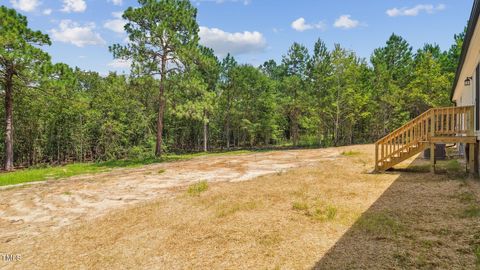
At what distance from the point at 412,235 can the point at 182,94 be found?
16.4 m

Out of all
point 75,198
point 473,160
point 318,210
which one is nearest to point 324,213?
point 318,210

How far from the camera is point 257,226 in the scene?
5.07 meters

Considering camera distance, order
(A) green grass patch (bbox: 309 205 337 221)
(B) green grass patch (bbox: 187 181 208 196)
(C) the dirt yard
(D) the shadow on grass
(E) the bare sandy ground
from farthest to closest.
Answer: (B) green grass patch (bbox: 187 181 208 196), (E) the bare sandy ground, (A) green grass patch (bbox: 309 205 337 221), (C) the dirt yard, (D) the shadow on grass

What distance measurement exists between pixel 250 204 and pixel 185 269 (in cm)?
285

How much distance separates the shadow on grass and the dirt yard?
0.05 feet

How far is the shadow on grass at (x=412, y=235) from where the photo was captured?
138 inches

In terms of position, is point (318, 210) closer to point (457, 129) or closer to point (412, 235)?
point (412, 235)

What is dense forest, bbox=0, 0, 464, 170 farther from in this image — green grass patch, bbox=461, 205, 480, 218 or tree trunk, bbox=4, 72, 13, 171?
green grass patch, bbox=461, 205, 480, 218

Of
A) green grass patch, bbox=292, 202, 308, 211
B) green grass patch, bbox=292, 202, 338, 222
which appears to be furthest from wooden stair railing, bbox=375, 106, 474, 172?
green grass patch, bbox=292, 202, 308, 211

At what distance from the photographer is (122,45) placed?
1792 cm

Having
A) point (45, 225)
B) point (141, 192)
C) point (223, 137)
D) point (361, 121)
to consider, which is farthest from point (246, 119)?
point (45, 225)

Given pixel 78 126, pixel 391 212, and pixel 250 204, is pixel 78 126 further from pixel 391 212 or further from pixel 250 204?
pixel 391 212

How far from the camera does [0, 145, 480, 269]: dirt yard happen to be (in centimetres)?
386

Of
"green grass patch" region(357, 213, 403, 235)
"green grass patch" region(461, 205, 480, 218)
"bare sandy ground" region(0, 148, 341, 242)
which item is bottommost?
"bare sandy ground" region(0, 148, 341, 242)
